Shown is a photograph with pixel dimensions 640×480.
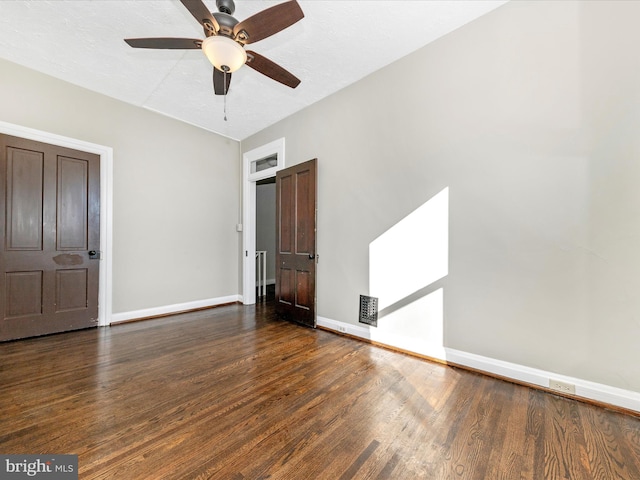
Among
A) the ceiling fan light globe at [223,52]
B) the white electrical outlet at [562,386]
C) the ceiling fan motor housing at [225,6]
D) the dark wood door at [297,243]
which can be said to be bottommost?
the white electrical outlet at [562,386]

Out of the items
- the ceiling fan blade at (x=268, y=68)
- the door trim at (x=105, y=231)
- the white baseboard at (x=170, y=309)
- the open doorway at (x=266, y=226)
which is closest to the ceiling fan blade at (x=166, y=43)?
the ceiling fan blade at (x=268, y=68)

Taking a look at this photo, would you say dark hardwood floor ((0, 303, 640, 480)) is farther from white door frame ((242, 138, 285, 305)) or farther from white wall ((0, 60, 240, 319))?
white door frame ((242, 138, 285, 305))

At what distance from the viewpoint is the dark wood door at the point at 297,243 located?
11.8ft

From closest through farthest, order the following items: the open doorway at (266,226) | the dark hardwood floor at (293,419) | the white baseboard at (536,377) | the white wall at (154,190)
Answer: the dark hardwood floor at (293,419)
the white baseboard at (536,377)
the white wall at (154,190)
the open doorway at (266,226)

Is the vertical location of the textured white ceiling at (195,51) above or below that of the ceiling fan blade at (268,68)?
above

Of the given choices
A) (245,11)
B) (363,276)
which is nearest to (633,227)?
(363,276)

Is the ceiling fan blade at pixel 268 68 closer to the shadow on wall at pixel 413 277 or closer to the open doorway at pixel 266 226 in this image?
the shadow on wall at pixel 413 277

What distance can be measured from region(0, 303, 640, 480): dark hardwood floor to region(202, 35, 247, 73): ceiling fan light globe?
2.45 metres

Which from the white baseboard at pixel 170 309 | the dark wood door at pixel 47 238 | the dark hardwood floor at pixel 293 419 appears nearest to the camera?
the dark hardwood floor at pixel 293 419

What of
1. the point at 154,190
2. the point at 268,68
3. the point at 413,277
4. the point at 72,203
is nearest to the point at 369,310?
the point at 413,277

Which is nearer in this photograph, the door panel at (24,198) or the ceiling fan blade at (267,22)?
the ceiling fan blade at (267,22)

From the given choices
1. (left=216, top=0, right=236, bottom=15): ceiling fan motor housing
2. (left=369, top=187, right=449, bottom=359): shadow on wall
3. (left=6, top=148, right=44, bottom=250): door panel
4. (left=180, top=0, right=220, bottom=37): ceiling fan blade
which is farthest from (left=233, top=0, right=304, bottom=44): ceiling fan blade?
(left=6, top=148, right=44, bottom=250): door panel

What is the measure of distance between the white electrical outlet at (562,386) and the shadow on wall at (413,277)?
79 centimetres

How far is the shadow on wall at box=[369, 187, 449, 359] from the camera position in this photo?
2.60m
